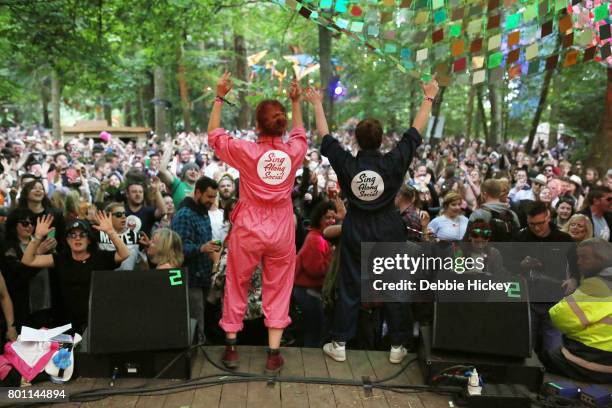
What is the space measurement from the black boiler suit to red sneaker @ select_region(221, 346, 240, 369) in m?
0.78

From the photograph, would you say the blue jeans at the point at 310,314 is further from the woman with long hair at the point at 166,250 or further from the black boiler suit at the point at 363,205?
the woman with long hair at the point at 166,250

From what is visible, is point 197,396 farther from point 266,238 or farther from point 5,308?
point 5,308

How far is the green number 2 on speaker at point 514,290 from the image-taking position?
3.75 metres

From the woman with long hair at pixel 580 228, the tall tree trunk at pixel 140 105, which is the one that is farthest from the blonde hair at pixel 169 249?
the tall tree trunk at pixel 140 105

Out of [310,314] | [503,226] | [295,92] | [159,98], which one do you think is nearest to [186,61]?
[159,98]

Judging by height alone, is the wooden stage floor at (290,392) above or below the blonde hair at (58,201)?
below

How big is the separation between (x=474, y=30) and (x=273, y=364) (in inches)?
124

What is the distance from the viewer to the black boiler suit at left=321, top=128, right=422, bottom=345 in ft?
12.8

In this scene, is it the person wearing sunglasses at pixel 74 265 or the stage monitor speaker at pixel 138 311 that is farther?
the person wearing sunglasses at pixel 74 265

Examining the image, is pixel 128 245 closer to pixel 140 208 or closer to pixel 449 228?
pixel 140 208

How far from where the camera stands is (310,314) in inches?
192

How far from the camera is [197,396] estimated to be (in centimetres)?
354

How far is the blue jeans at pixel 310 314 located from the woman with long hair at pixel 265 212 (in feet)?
3.27

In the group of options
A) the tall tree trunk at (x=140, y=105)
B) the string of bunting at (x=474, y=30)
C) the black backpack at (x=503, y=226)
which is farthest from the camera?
the tall tree trunk at (x=140, y=105)
